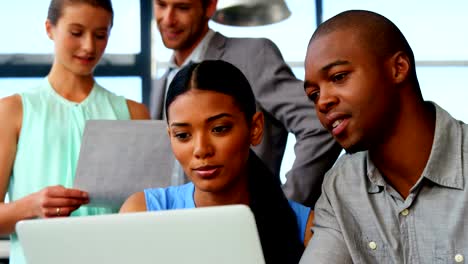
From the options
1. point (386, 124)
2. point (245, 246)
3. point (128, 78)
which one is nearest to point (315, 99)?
point (386, 124)

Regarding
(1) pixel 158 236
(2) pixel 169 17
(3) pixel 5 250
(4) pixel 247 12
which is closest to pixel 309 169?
(2) pixel 169 17

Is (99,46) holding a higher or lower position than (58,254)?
higher

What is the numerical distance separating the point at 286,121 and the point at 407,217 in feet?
1.72

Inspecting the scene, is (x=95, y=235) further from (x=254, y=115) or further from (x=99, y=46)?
(x=99, y=46)

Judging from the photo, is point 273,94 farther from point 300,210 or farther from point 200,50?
point 300,210

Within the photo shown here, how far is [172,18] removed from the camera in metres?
1.78

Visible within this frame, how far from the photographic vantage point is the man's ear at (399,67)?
4.18ft

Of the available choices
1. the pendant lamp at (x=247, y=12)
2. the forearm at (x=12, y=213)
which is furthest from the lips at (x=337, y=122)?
the pendant lamp at (x=247, y=12)

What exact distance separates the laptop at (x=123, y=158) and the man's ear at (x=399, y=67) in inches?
19.8

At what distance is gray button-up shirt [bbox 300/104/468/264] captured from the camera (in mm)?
1195

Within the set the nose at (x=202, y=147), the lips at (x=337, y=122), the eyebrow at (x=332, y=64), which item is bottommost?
the nose at (x=202, y=147)

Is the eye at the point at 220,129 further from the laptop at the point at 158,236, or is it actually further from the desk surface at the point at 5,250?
the desk surface at the point at 5,250

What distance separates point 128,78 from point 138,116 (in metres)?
2.66

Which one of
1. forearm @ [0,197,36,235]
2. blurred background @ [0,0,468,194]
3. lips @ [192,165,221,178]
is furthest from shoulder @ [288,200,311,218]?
blurred background @ [0,0,468,194]
